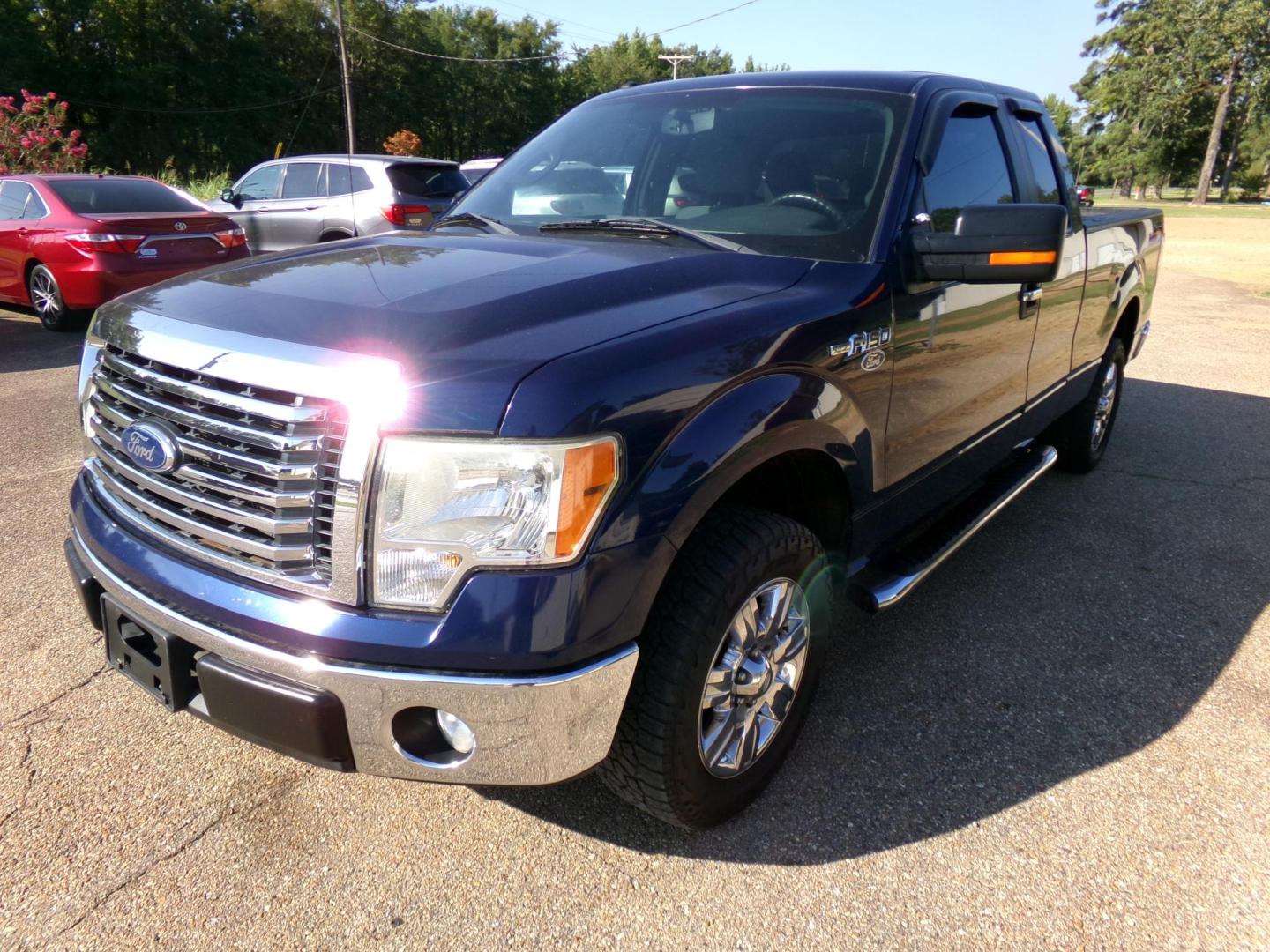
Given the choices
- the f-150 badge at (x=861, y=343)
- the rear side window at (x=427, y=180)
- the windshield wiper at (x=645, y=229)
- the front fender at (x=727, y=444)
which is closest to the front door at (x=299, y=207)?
the rear side window at (x=427, y=180)

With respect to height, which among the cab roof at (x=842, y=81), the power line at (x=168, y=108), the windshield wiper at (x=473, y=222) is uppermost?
the power line at (x=168, y=108)

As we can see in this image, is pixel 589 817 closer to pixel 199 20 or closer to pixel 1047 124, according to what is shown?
pixel 1047 124

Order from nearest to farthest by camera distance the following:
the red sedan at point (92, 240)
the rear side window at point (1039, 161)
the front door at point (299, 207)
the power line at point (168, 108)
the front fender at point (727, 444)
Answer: the front fender at point (727, 444) < the rear side window at point (1039, 161) < the red sedan at point (92, 240) < the front door at point (299, 207) < the power line at point (168, 108)

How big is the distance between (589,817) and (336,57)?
48568 mm

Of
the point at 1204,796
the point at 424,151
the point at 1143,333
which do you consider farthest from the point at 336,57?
the point at 1204,796

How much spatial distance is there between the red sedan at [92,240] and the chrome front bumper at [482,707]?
7.37 m

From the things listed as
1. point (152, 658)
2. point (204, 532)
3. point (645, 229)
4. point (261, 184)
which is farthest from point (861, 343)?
point (261, 184)

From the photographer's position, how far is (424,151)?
160 ft

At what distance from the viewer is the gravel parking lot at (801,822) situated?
195cm

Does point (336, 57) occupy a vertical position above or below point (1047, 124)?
above

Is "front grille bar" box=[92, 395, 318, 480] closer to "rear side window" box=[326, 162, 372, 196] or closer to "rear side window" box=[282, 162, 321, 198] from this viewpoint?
"rear side window" box=[326, 162, 372, 196]

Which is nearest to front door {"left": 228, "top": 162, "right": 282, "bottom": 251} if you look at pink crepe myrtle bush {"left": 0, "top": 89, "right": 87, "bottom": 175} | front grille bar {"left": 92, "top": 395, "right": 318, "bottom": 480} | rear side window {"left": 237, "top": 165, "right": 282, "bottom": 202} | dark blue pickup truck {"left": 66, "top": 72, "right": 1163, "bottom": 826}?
rear side window {"left": 237, "top": 165, "right": 282, "bottom": 202}

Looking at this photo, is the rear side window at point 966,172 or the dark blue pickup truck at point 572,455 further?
the rear side window at point 966,172

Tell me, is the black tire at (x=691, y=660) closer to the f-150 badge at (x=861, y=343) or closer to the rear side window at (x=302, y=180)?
the f-150 badge at (x=861, y=343)
